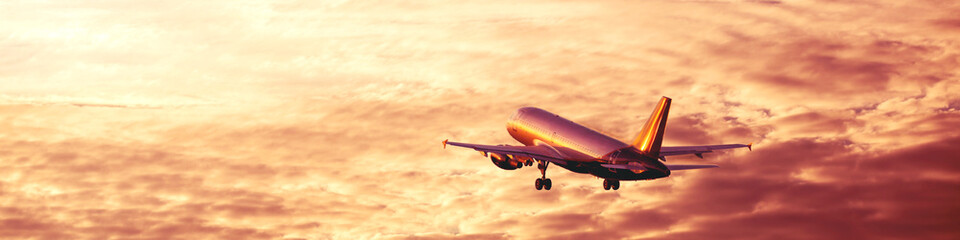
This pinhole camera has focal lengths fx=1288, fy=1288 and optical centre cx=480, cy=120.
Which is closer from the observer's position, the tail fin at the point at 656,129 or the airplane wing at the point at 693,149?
the tail fin at the point at 656,129

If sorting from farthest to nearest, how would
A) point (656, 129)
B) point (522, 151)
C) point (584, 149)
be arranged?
point (522, 151) < point (584, 149) < point (656, 129)

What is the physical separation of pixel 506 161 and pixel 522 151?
2.03 m

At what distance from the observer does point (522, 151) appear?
13400 centimetres

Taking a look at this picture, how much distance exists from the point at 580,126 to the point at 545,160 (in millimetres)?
6235

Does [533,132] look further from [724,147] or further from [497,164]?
[724,147]

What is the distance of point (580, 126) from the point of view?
137000 millimetres

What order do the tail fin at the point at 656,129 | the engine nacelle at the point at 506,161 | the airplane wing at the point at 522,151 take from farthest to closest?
1. the engine nacelle at the point at 506,161
2. the airplane wing at the point at 522,151
3. the tail fin at the point at 656,129

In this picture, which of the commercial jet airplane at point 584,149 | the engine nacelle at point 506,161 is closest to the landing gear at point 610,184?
the commercial jet airplane at point 584,149

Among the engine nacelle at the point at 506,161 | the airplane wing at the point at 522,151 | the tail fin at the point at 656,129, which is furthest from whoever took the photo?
the engine nacelle at the point at 506,161

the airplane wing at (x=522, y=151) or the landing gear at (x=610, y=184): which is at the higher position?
the airplane wing at (x=522, y=151)

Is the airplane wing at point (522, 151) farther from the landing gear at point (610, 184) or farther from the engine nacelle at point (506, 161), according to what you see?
the landing gear at point (610, 184)

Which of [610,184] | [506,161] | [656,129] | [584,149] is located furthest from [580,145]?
[656,129]

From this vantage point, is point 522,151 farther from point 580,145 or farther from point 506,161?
point 580,145

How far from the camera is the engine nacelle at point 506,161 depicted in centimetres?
13425
